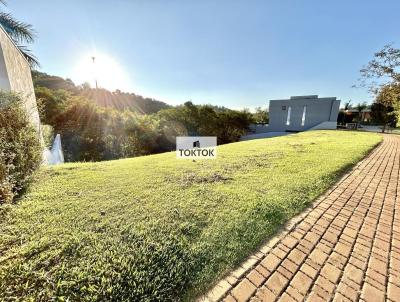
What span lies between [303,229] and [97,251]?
91.6 inches

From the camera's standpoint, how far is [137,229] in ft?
7.02

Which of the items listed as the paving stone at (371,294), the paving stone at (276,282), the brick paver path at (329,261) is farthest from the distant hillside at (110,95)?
the paving stone at (371,294)

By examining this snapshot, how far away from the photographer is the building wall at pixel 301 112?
22.9m

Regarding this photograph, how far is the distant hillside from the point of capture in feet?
61.1

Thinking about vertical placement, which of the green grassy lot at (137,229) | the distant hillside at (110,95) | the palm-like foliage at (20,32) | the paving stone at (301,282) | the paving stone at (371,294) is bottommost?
the paving stone at (371,294)

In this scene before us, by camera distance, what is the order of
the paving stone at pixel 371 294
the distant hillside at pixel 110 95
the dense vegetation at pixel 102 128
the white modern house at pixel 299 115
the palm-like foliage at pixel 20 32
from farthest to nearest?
the white modern house at pixel 299 115 < the distant hillside at pixel 110 95 < the dense vegetation at pixel 102 128 < the palm-like foliage at pixel 20 32 < the paving stone at pixel 371 294

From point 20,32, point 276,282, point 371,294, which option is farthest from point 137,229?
point 20,32

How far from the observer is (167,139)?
14.5 metres

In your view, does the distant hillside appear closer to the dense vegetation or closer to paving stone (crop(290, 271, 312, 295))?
the dense vegetation

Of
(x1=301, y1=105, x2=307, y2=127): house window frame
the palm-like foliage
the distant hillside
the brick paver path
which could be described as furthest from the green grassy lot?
(x1=301, y1=105, x2=307, y2=127): house window frame

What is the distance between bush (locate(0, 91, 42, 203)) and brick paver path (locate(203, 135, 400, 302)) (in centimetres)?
312

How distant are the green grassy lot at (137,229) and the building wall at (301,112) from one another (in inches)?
918

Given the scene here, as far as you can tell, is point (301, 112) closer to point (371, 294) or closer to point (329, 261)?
point (329, 261)

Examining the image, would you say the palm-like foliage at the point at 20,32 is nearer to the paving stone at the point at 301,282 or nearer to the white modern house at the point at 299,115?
the paving stone at the point at 301,282
